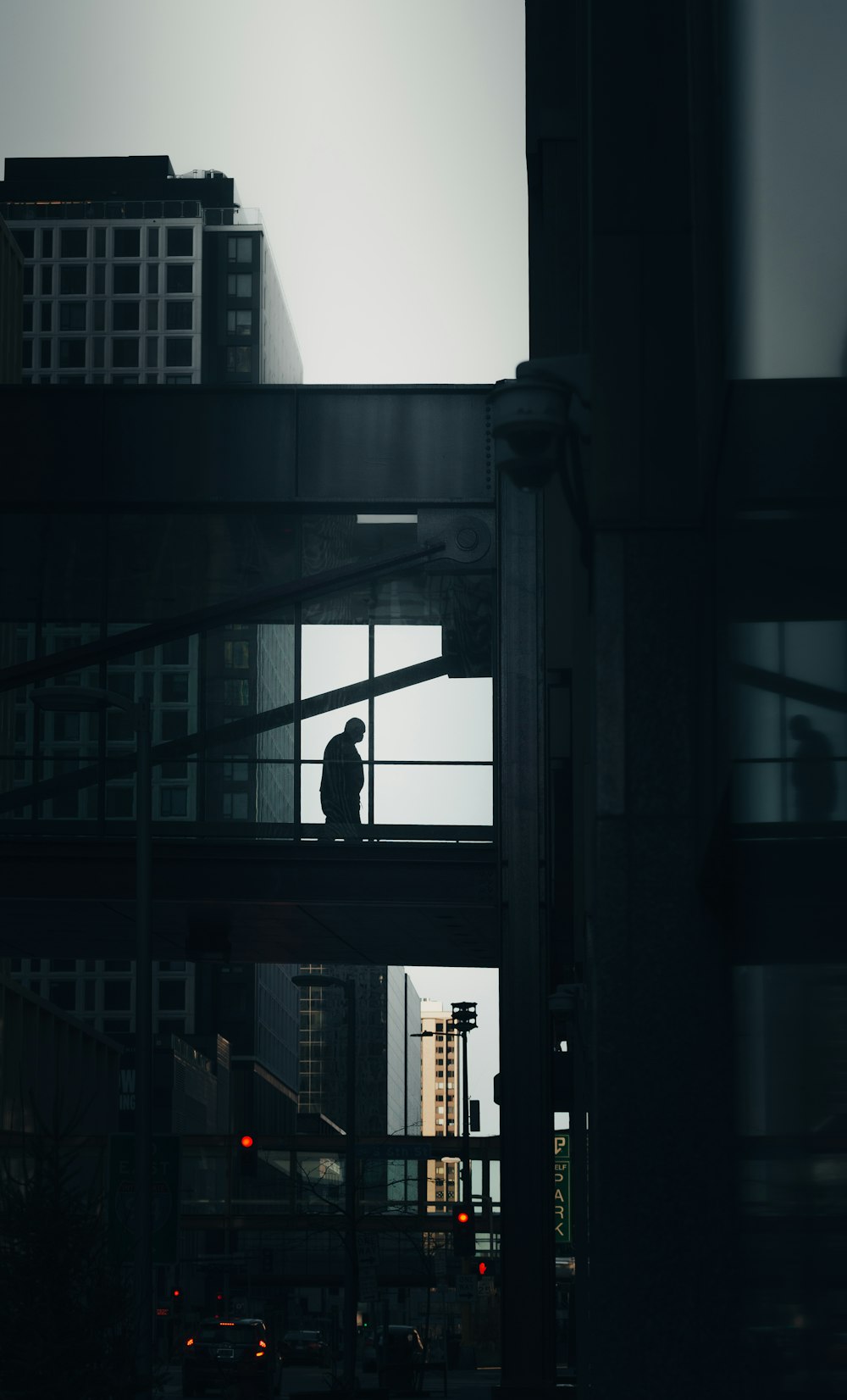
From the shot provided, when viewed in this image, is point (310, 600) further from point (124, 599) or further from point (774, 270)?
point (774, 270)

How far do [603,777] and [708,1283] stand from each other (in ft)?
7.77

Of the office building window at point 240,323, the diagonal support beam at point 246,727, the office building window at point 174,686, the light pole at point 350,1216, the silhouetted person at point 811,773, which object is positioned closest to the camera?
the silhouetted person at point 811,773

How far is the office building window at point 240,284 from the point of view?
17125 centimetres

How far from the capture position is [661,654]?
30.4ft

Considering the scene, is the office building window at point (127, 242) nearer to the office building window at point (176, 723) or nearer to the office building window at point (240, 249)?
the office building window at point (240, 249)

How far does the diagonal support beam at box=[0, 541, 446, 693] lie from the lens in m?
25.8

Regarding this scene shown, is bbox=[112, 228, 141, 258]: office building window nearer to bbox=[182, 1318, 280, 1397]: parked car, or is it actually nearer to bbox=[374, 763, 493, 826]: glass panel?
bbox=[182, 1318, 280, 1397]: parked car

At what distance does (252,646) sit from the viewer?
87.0ft

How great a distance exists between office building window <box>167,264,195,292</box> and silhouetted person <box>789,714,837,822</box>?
169 meters

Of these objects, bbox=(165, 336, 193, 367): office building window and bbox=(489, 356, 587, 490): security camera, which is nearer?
bbox=(489, 356, 587, 490): security camera

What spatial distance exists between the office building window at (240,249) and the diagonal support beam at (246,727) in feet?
496

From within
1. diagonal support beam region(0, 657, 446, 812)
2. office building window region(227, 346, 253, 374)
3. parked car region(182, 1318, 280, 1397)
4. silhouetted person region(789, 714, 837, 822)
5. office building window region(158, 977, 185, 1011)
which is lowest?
parked car region(182, 1318, 280, 1397)

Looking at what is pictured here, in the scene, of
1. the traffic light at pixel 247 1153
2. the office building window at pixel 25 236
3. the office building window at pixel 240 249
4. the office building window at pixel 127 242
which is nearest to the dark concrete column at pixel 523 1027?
the traffic light at pixel 247 1153

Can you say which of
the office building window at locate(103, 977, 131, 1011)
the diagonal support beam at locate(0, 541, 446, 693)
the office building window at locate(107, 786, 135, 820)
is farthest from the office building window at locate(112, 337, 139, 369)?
the office building window at locate(107, 786, 135, 820)
